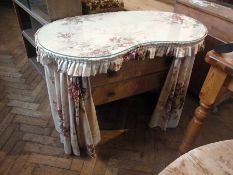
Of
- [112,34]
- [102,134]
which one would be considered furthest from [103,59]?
[102,134]

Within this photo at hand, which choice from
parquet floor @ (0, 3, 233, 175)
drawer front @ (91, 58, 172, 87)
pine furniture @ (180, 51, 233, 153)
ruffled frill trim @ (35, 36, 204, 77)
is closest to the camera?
pine furniture @ (180, 51, 233, 153)

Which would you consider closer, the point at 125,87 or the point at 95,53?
the point at 95,53

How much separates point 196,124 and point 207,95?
18 centimetres

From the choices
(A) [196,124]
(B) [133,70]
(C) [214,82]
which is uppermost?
(C) [214,82]

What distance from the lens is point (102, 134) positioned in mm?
1374

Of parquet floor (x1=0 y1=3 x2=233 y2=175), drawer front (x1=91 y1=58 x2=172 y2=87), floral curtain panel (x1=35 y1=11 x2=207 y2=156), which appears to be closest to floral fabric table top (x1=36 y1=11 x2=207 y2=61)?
floral curtain panel (x1=35 y1=11 x2=207 y2=156)

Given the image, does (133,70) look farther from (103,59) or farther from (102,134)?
(102,134)

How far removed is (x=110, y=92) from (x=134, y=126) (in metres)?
0.40

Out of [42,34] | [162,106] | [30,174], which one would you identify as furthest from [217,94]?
[30,174]

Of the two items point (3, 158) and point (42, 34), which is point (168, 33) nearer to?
point (42, 34)

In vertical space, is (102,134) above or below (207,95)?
below

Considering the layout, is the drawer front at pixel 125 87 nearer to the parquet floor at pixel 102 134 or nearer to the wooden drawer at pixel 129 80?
the wooden drawer at pixel 129 80

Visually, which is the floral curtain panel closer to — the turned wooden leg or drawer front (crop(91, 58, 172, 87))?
drawer front (crop(91, 58, 172, 87))

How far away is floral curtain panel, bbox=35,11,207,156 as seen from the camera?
0.89 metres
